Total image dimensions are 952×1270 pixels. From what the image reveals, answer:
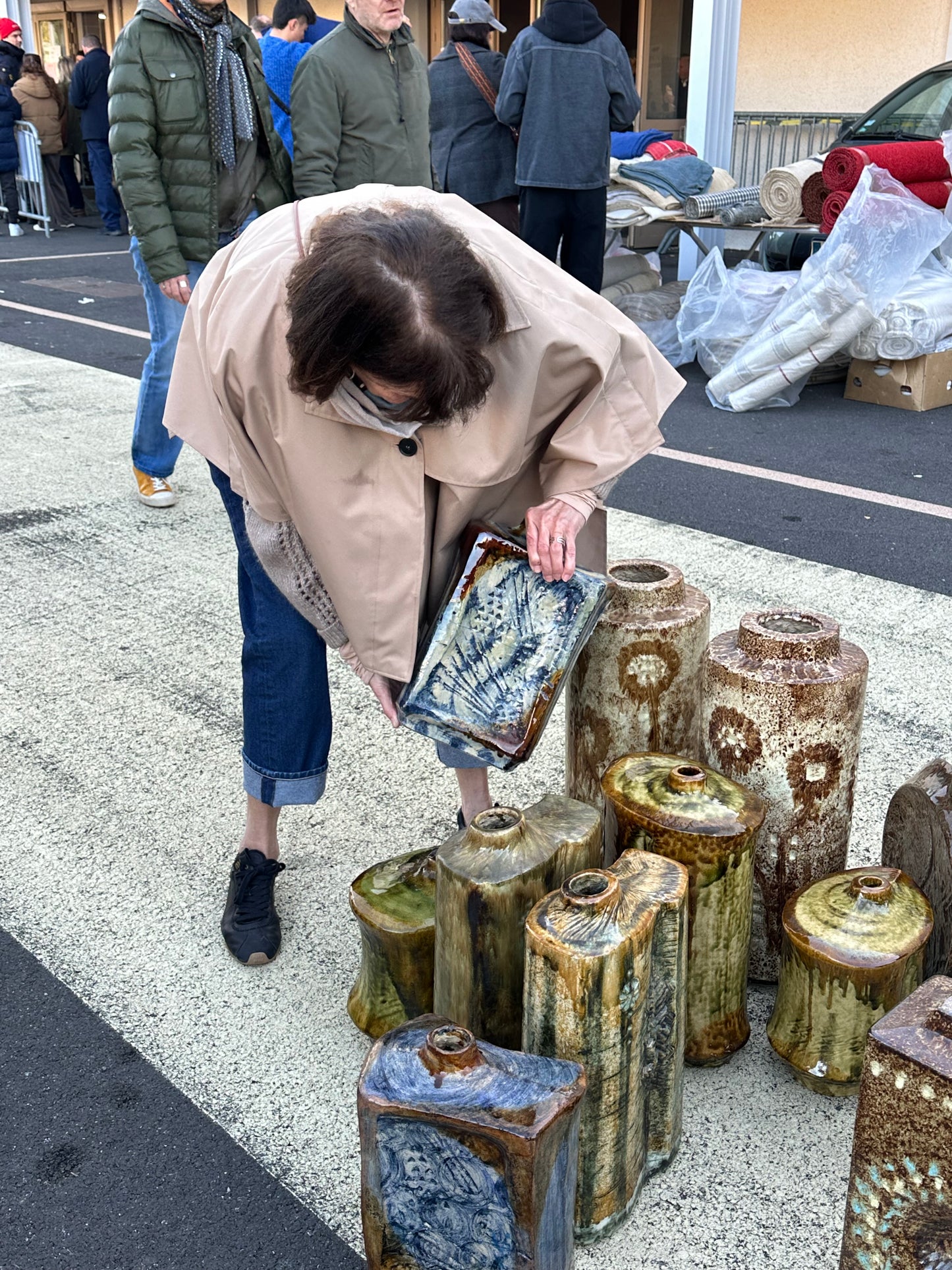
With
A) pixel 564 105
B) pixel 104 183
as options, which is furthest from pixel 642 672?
pixel 104 183

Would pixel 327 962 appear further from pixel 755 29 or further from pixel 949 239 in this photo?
pixel 755 29

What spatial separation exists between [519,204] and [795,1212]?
5.68 m

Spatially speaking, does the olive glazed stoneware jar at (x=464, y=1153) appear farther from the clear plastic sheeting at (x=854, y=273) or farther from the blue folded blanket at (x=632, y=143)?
the blue folded blanket at (x=632, y=143)

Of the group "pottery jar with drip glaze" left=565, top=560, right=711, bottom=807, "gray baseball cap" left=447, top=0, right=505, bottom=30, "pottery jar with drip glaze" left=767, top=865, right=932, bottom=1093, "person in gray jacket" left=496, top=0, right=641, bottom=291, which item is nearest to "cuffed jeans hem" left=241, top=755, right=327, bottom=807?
"pottery jar with drip glaze" left=565, top=560, right=711, bottom=807

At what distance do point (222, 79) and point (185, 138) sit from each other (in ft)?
0.70

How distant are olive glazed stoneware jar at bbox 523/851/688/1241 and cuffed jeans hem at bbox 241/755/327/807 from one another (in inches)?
27.0

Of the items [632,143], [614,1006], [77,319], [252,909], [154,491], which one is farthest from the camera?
[632,143]

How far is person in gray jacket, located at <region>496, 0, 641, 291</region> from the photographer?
5.94 m

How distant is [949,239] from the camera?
6469 mm

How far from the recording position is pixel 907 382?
586cm

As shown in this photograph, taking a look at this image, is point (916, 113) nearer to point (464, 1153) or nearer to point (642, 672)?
point (642, 672)

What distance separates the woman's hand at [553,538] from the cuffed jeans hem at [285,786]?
625mm

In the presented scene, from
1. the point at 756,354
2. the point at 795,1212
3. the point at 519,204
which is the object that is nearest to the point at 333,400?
the point at 795,1212

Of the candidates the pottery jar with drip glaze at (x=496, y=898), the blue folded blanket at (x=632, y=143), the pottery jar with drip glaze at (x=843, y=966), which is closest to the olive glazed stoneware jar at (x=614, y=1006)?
the pottery jar with drip glaze at (x=496, y=898)
